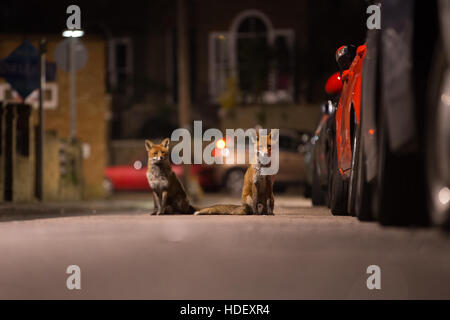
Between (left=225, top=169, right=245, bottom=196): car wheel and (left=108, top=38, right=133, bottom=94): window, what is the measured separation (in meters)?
13.4

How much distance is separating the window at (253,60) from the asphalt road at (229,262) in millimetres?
27172

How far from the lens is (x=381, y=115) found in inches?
332

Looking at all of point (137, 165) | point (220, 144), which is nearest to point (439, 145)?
point (220, 144)

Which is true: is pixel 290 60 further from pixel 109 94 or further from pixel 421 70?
pixel 421 70

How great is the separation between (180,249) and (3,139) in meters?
13.4

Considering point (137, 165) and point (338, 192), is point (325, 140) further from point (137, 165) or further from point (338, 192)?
point (137, 165)

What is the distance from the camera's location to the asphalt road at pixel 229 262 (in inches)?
266

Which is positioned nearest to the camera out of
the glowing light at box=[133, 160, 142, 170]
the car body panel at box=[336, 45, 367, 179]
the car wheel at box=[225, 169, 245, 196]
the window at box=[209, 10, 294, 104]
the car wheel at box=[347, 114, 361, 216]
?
the car wheel at box=[347, 114, 361, 216]

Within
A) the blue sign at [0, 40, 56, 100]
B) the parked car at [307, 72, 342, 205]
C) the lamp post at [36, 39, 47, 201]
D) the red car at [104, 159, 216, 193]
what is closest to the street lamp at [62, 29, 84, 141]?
the red car at [104, 159, 216, 193]

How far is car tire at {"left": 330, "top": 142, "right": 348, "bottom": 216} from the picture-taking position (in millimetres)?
12570

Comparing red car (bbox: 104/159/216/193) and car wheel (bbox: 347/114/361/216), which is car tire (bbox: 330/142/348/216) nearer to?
car wheel (bbox: 347/114/361/216)

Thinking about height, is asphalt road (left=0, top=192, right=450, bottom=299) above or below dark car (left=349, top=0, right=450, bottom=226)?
below

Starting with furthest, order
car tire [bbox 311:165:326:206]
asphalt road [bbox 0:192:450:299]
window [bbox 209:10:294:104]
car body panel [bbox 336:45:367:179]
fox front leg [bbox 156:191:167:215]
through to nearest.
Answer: window [bbox 209:10:294:104] → car tire [bbox 311:165:326:206] → fox front leg [bbox 156:191:167:215] → car body panel [bbox 336:45:367:179] → asphalt road [bbox 0:192:450:299]
